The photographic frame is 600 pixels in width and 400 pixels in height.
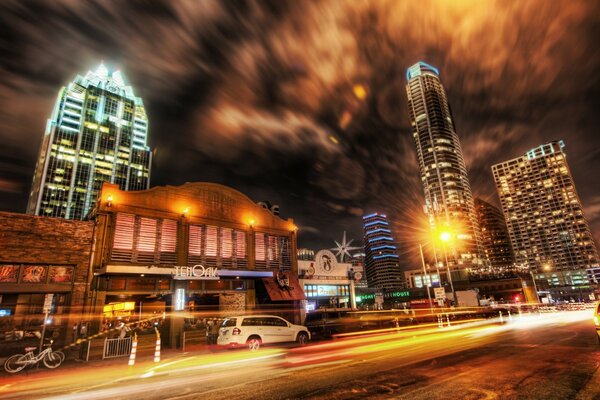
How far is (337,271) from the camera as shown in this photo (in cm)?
3978

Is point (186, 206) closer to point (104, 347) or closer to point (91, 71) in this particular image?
point (104, 347)

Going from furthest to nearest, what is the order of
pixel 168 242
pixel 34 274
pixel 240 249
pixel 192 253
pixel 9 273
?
1. pixel 240 249
2. pixel 192 253
3. pixel 168 242
4. pixel 34 274
5. pixel 9 273

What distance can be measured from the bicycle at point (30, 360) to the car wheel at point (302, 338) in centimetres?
1209

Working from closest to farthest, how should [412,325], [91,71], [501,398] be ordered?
1. [501,398]
2. [412,325]
3. [91,71]

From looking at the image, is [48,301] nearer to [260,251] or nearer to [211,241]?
[211,241]

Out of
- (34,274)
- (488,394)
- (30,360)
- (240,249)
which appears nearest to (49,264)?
(34,274)

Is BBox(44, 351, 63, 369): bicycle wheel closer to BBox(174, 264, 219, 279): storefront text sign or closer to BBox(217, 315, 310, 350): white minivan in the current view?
BBox(217, 315, 310, 350): white minivan

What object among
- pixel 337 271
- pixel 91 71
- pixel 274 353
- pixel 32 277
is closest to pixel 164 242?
pixel 32 277

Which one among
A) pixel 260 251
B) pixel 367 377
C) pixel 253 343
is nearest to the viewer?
pixel 367 377

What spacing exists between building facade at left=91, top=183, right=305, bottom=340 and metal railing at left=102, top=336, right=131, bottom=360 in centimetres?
283

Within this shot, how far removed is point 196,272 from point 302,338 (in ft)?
29.0

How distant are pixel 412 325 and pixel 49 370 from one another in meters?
25.0

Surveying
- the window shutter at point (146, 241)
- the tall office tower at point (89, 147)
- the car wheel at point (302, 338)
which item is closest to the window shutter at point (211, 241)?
the window shutter at point (146, 241)

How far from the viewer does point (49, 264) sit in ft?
60.3
